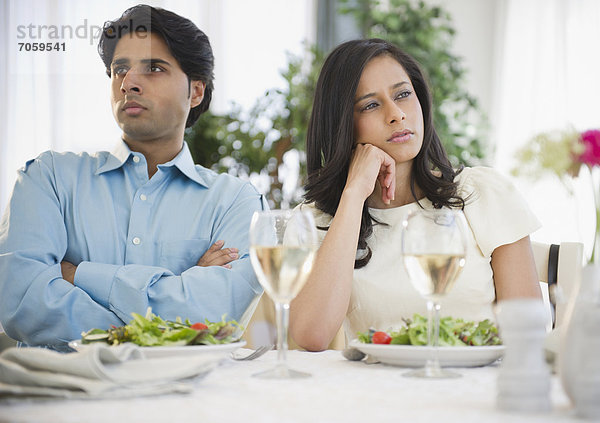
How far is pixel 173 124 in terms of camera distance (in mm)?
2186

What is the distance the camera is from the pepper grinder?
0.71 metres

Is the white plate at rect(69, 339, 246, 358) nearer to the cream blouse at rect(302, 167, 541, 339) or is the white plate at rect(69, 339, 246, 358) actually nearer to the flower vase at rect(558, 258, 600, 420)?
the flower vase at rect(558, 258, 600, 420)

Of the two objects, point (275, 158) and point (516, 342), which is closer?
point (516, 342)

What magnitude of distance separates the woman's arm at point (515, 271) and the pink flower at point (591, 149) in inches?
41.0

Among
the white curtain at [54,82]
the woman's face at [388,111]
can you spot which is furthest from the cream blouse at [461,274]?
the white curtain at [54,82]

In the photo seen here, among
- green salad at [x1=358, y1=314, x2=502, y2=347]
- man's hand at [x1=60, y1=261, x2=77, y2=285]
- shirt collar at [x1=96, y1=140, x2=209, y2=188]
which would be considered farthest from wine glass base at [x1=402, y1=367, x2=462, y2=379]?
shirt collar at [x1=96, y1=140, x2=209, y2=188]

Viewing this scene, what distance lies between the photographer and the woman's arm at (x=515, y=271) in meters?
1.71

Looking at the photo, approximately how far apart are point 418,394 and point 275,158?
3309 millimetres

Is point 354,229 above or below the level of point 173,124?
below

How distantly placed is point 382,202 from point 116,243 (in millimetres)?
800

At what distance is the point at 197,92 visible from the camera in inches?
94.0

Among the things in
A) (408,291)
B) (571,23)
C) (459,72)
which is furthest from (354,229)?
(571,23)

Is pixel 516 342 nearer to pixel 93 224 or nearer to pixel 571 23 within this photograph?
pixel 93 224

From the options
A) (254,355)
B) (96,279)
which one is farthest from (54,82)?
(254,355)
